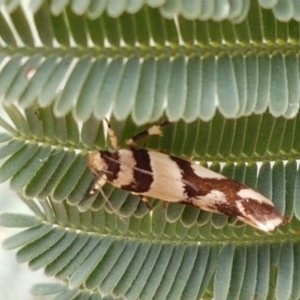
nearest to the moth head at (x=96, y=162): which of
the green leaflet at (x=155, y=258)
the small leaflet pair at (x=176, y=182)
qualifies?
the small leaflet pair at (x=176, y=182)

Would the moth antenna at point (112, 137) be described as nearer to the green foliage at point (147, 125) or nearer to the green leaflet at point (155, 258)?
the green foliage at point (147, 125)

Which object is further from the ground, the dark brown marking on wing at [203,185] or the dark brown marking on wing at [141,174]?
the dark brown marking on wing at [141,174]

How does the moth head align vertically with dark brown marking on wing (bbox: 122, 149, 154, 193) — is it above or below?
above

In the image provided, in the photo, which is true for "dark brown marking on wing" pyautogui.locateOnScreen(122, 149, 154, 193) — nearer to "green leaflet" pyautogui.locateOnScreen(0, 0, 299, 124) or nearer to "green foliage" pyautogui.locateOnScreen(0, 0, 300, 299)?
"green foliage" pyautogui.locateOnScreen(0, 0, 300, 299)

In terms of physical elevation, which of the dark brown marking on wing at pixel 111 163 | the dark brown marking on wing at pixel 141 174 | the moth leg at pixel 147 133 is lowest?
the dark brown marking on wing at pixel 141 174

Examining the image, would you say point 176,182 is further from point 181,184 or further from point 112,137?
point 112,137

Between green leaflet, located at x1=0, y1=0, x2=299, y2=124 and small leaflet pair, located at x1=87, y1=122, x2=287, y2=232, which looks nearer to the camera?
green leaflet, located at x1=0, y1=0, x2=299, y2=124

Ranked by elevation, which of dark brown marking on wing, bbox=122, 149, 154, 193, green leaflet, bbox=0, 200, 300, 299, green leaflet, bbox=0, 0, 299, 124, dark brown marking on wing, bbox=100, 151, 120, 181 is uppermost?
green leaflet, bbox=0, 0, 299, 124

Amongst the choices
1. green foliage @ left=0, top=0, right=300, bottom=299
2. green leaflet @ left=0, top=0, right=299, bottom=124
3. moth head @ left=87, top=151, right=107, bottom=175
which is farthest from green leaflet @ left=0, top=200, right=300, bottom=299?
green leaflet @ left=0, top=0, right=299, bottom=124
